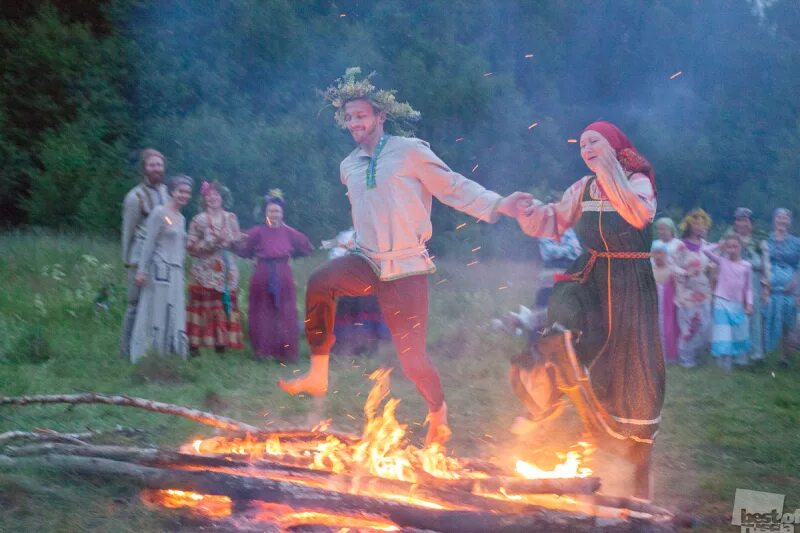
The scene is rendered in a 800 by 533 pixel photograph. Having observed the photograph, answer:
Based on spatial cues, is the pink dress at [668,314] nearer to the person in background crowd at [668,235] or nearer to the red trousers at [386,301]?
the person in background crowd at [668,235]

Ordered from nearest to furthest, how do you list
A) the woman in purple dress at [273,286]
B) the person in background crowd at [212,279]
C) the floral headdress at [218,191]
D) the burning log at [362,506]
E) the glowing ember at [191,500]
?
1. the burning log at [362,506]
2. the glowing ember at [191,500]
3. the person in background crowd at [212,279]
4. the floral headdress at [218,191]
5. the woman in purple dress at [273,286]

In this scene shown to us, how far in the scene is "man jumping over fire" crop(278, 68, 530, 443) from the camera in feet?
18.7

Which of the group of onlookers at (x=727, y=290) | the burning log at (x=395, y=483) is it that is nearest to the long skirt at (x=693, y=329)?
the group of onlookers at (x=727, y=290)

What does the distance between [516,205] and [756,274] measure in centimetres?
696

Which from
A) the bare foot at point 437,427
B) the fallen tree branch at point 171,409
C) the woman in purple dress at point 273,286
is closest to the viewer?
the fallen tree branch at point 171,409

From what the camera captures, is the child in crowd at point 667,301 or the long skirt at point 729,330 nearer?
the long skirt at point 729,330

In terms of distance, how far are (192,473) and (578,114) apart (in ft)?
78.0

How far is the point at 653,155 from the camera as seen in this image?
27.5 meters

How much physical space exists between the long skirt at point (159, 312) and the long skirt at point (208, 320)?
1.44 ft

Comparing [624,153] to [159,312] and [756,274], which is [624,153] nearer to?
[159,312]

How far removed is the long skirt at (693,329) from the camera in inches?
434

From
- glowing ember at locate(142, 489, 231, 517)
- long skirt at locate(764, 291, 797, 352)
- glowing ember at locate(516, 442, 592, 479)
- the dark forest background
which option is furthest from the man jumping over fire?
the dark forest background

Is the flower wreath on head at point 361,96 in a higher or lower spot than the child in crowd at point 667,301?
higher

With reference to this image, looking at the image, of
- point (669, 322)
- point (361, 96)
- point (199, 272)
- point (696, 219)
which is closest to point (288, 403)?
point (199, 272)
